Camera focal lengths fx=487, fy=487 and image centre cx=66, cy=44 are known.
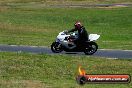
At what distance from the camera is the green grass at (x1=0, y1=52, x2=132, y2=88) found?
16875mm

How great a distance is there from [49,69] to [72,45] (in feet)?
23.0

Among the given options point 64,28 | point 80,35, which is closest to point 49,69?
point 80,35

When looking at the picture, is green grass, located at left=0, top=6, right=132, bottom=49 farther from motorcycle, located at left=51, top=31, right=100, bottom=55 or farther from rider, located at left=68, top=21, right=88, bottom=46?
rider, located at left=68, top=21, right=88, bottom=46

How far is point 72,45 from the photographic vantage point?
26.7 metres

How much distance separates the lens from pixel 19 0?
333ft

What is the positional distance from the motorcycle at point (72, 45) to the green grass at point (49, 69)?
9.15 ft

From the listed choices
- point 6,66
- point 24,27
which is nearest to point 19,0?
point 24,27

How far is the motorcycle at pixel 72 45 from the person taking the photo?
86.6 ft

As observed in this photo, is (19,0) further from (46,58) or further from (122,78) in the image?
(122,78)

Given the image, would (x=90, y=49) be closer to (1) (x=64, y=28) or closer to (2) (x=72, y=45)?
(2) (x=72, y=45)

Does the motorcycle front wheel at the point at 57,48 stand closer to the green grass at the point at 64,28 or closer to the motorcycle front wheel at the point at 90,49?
the motorcycle front wheel at the point at 90,49

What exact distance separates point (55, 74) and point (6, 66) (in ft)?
7.45

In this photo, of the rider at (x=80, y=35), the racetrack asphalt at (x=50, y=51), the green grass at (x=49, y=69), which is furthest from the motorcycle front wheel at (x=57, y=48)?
the green grass at (x=49, y=69)

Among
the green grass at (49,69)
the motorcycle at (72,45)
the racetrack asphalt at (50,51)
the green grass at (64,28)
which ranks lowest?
the green grass at (64,28)
